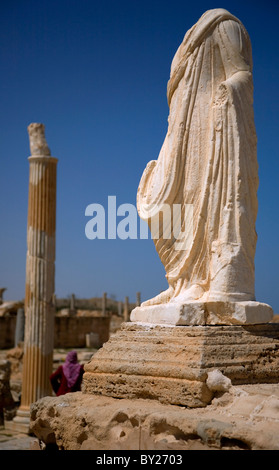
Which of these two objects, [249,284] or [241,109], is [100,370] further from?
[241,109]

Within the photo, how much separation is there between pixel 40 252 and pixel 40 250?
4 cm

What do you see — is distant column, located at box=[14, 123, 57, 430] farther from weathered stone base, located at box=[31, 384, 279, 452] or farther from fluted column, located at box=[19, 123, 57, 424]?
weathered stone base, located at box=[31, 384, 279, 452]

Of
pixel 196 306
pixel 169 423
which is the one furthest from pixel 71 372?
pixel 169 423

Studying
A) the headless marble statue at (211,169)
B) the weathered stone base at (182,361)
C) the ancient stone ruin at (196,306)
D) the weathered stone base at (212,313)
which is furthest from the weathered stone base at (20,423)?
the weathered stone base at (212,313)

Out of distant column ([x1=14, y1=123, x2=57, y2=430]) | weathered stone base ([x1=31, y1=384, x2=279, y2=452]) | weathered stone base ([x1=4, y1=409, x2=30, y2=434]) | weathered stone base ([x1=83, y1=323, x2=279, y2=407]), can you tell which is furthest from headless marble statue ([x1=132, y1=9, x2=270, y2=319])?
distant column ([x1=14, y1=123, x2=57, y2=430])

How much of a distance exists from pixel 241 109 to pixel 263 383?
219cm

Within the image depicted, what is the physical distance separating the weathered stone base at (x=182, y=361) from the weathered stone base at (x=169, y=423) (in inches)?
3.5

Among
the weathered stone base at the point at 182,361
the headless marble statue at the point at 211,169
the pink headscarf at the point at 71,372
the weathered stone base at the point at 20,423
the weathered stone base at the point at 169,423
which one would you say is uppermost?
the headless marble statue at the point at 211,169

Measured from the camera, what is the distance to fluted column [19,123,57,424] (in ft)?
33.3

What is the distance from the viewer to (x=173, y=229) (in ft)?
15.8

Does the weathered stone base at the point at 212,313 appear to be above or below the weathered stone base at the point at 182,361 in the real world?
above

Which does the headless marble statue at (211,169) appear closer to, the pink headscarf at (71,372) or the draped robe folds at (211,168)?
the draped robe folds at (211,168)

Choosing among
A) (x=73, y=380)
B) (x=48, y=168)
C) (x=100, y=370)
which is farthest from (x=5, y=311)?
(x=100, y=370)

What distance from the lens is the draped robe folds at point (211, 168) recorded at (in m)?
4.50
